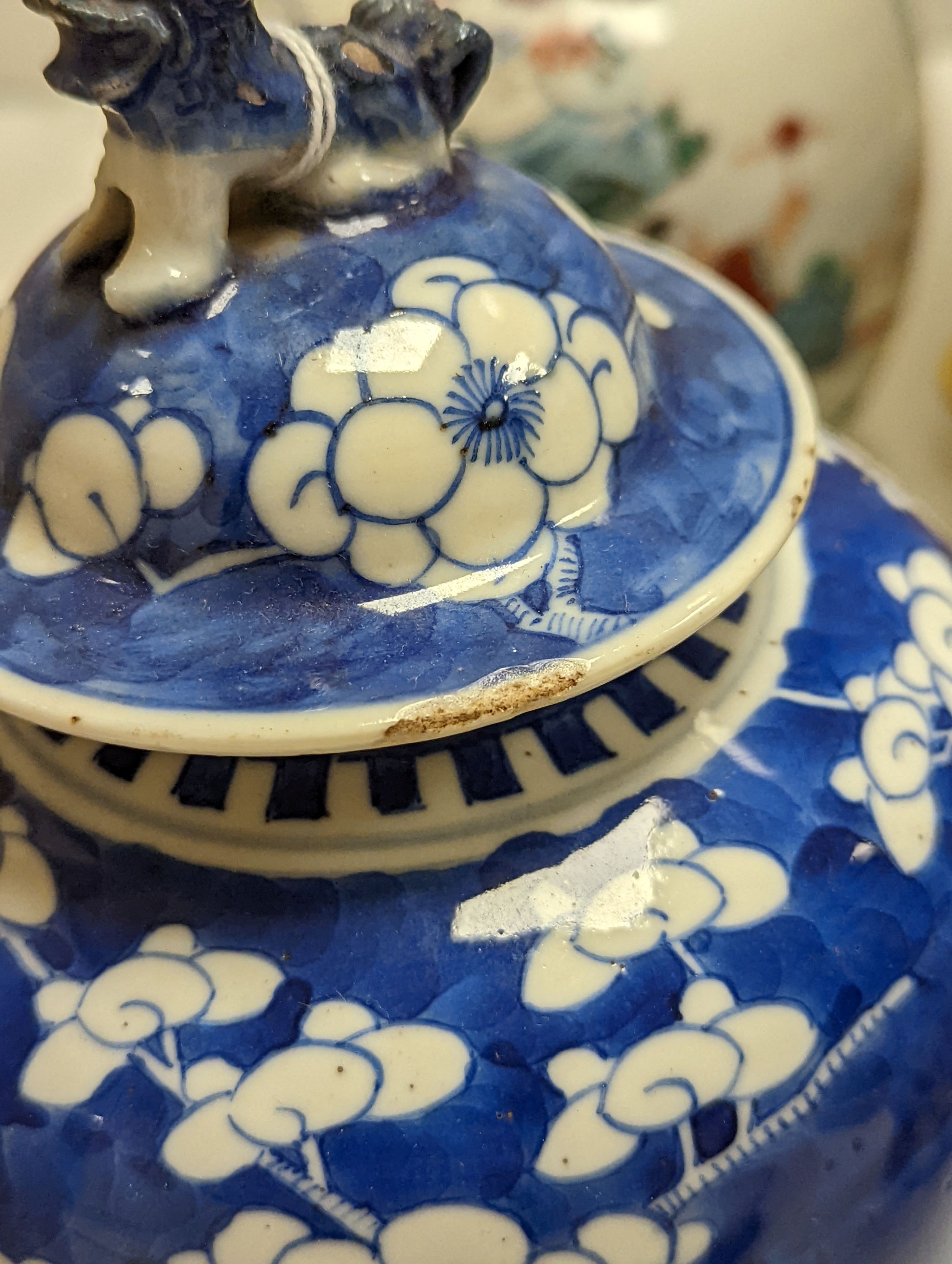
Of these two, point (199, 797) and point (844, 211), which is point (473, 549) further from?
point (844, 211)

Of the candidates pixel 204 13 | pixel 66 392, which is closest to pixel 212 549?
pixel 66 392

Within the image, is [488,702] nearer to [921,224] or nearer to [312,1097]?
[312,1097]

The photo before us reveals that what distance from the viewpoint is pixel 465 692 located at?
0.58 metres

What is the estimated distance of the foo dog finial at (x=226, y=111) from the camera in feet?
A: 1.85

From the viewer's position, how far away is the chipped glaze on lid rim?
0.56 metres

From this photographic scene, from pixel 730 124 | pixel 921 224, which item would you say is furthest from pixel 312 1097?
pixel 921 224

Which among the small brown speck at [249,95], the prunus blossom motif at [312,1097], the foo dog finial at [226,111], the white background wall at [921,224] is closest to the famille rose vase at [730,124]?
the white background wall at [921,224]

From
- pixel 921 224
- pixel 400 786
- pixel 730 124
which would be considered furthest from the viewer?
pixel 921 224

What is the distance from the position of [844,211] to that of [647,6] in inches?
13.4

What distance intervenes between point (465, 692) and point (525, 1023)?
19 cm

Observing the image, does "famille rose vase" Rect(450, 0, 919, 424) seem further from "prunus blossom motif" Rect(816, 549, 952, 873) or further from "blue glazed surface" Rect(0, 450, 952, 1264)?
"blue glazed surface" Rect(0, 450, 952, 1264)

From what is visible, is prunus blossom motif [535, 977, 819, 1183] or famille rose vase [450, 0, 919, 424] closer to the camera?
prunus blossom motif [535, 977, 819, 1183]

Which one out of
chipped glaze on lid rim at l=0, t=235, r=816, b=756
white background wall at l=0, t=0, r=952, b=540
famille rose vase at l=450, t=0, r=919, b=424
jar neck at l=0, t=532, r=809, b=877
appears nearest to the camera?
chipped glaze on lid rim at l=0, t=235, r=816, b=756

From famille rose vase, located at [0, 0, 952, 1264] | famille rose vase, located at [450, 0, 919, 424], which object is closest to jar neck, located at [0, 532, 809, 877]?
famille rose vase, located at [0, 0, 952, 1264]
